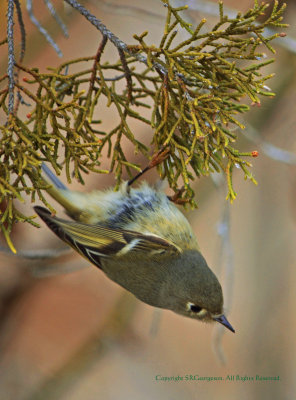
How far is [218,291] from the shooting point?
6.30ft

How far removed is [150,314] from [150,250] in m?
1.69

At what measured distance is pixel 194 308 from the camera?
6.47ft

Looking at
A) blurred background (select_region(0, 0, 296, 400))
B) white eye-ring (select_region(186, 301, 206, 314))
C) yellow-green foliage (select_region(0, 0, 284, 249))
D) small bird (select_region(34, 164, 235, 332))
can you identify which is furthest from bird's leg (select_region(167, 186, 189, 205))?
blurred background (select_region(0, 0, 296, 400))

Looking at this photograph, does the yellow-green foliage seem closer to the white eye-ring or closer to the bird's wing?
the bird's wing

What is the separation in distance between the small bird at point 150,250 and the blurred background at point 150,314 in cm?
69

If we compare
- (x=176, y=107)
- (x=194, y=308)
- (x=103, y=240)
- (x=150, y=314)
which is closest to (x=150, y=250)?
(x=103, y=240)

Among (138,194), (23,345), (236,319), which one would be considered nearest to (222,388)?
(236,319)

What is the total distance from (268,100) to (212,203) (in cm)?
93

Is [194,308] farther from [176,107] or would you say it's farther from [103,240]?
[176,107]

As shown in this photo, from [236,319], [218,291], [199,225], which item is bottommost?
[236,319]

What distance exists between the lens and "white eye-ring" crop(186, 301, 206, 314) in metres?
1.95

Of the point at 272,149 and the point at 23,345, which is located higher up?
the point at 272,149

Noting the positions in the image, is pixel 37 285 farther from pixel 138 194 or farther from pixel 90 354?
pixel 138 194

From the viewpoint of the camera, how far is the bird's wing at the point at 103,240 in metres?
1.78
